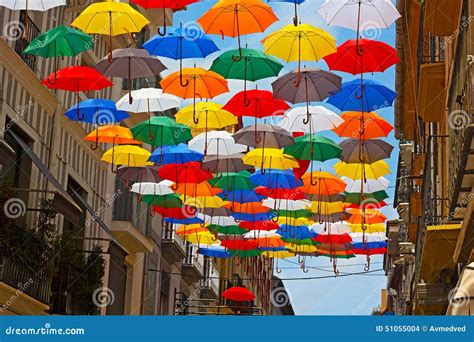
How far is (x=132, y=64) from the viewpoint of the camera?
16422mm

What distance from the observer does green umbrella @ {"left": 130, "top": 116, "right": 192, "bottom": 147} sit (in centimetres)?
1828

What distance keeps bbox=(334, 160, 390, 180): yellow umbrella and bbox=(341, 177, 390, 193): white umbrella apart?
0.59 feet

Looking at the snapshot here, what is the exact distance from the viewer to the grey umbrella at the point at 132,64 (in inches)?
637

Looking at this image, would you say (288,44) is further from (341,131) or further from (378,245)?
(378,245)

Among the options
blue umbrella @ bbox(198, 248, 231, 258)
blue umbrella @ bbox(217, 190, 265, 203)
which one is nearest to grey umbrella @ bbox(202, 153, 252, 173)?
blue umbrella @ bbox(217, 190, 265, 203)

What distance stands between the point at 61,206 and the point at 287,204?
4937mm

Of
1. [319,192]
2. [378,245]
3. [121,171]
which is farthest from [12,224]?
[378,245]

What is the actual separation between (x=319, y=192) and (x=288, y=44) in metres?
4.61

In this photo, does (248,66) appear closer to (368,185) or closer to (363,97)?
(363,97)

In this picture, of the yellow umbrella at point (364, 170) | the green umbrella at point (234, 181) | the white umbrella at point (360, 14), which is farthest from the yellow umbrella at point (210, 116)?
the yellow umbrella at point (364, 170)

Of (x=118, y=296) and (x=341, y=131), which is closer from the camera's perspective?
(x=341, y=131)

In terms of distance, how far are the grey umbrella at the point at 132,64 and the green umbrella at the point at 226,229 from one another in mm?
7441

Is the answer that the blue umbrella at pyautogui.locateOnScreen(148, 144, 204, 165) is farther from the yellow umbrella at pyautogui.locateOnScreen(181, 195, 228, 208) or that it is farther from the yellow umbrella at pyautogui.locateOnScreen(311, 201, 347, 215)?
the yellow umbrella at pyautogui.locateOnScreen(311, 201, 347, 215)

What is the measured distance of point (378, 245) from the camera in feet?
76.1
